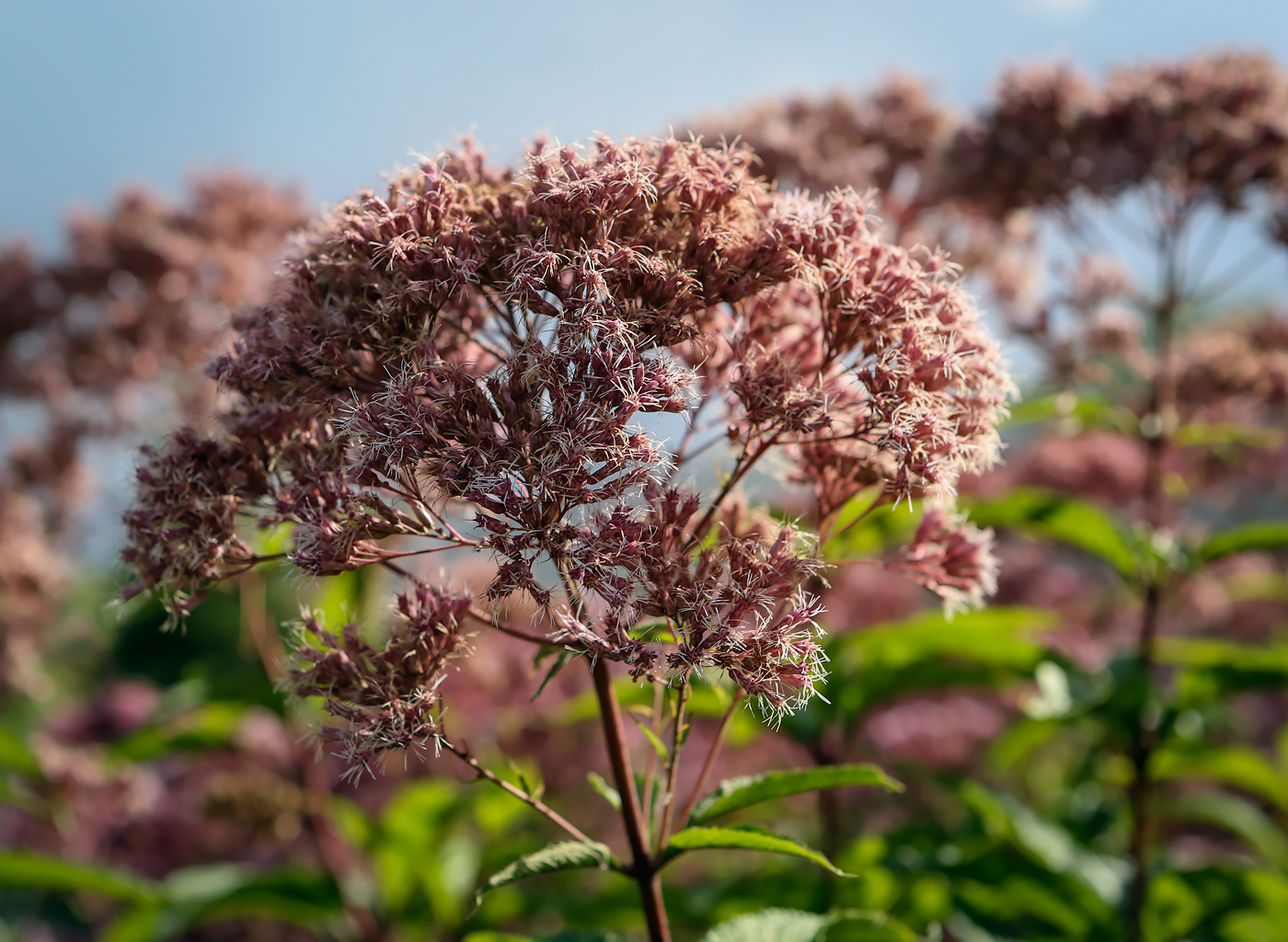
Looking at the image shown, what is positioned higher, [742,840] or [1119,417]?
[1119,417]

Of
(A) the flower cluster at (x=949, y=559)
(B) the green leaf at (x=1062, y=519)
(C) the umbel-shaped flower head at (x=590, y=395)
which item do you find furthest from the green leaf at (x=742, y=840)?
(B) the green leaf at (x=1062, y=519)

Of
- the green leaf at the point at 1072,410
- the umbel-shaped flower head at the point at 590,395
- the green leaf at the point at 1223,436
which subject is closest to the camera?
the umbel-shaped flower head at the point at 590,395

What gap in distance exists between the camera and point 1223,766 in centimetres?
314

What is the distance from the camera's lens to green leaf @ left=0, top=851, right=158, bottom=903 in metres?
3.01

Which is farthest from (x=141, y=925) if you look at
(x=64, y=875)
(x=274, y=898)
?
(x=274, y=898)

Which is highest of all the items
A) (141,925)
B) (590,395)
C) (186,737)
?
(590,395)

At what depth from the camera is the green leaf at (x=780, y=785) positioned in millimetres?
1633

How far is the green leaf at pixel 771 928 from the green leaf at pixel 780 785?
0.81 feet

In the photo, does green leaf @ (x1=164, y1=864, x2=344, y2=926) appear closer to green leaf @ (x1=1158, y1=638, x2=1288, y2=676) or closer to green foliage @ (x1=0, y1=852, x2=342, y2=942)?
green foliage @ (x1=0, y1=852, x2=342, y2=942)

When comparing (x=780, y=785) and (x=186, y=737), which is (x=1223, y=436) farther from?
(x=186, y=737)

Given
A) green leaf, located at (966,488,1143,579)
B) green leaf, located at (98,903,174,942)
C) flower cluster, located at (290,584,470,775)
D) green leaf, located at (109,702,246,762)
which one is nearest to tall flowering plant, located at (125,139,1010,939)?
flower cluster, located at (290,584,470,775)

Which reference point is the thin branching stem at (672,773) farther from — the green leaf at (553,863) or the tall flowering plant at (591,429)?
the green leaf at (553,863)

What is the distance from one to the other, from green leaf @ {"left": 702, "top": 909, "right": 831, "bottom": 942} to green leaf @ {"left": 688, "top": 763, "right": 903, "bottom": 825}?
247 millimetres

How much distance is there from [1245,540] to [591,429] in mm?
2192
